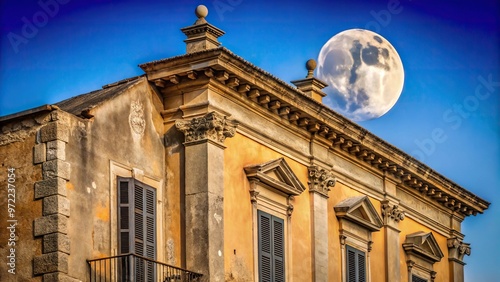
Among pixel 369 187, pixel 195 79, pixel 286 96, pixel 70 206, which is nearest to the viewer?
pixel 70 206

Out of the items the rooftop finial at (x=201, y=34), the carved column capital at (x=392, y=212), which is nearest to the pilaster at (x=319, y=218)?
the carved column capital at (x=392, y=212)

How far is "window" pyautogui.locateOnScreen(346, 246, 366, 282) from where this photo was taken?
1353 inches

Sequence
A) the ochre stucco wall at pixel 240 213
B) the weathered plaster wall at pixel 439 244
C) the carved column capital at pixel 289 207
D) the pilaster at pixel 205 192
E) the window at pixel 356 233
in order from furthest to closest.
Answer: the weathered plaster wall at pixel 439 244, the window at pixel 356 233, the carved column capital at pixel 289 207, the ochre stucco wall at pixel 240 213, the pilaster at pixel 205 192

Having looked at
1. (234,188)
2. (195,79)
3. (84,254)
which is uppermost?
(195,79)

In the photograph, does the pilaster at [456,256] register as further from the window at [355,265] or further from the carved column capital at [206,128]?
the carved column capital at [206,128]

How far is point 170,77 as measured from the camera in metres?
30.0

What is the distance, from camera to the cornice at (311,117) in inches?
1172

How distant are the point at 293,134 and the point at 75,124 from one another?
680 cm

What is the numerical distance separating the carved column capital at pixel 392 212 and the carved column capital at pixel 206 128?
24.4ft

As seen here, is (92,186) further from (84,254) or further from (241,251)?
(241,251)

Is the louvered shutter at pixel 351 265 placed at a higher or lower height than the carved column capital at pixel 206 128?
lower

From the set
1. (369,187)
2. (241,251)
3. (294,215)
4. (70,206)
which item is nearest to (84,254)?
(70,206)

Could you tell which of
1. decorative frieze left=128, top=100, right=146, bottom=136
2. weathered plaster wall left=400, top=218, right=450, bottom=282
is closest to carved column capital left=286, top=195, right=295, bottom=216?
decorative frieze left=128, top=100, right=146, bottom=136

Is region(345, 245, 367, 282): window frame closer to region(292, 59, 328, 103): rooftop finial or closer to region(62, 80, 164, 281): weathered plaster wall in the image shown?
region(292, 59, 328, 103): rooftop finial
